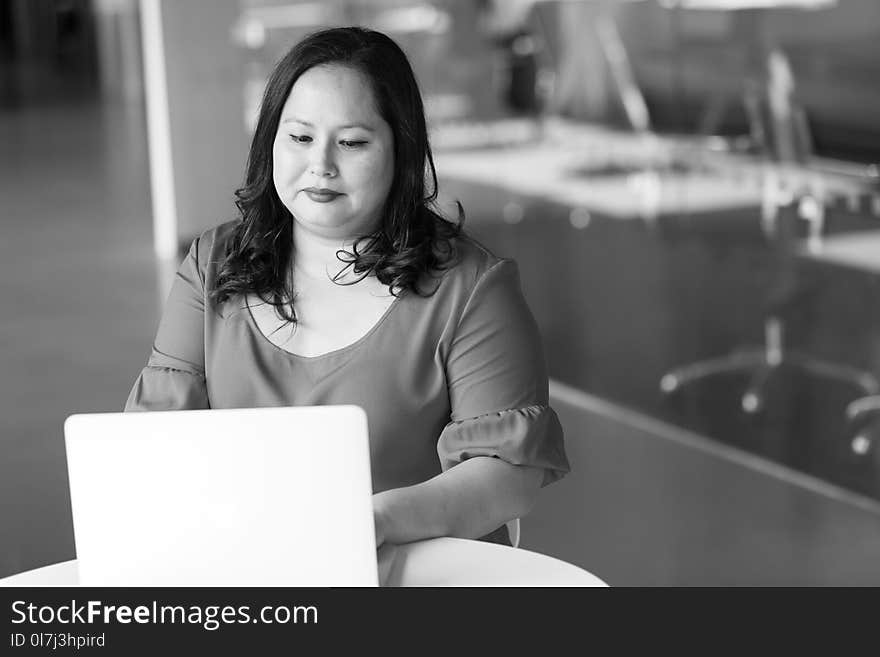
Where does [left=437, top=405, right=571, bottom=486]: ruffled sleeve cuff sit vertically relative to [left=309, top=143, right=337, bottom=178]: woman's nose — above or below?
below

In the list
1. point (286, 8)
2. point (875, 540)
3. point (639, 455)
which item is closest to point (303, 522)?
point (875, 540)

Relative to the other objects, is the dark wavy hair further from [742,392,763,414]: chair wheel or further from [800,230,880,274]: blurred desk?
[800,230,880,274]: blurred desk

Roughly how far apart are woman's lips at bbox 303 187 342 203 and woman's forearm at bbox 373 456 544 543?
1.31 feet

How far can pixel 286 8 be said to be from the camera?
757cm

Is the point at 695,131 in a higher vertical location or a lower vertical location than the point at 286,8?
lower

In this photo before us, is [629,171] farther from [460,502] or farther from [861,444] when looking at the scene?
[460,502]

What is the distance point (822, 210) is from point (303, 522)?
380cm

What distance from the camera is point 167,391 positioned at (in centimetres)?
203

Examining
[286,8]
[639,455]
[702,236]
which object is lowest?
[639,455]

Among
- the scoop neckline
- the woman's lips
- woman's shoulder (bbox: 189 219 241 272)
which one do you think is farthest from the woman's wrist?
woman's shoulder (bbox: 189 219 241 272)

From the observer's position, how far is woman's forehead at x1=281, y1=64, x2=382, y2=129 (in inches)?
75.0

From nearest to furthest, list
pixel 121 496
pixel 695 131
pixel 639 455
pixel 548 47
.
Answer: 1. pixel 121 496
2. pixel 639 455
3. pixel 695 131
4. pixel 548 47

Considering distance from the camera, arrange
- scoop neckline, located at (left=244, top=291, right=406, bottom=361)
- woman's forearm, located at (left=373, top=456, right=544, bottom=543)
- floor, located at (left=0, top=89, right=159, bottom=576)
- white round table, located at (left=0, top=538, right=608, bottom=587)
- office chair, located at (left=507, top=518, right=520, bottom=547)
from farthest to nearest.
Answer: floor, located at (left=0, top=89, right=159, bottom=576) → office chair, located at (left=507, top=518, right=520, bottom=547) → scoop neckline, located at (left=244, top=291, right=406, bottom=361) → woman's forearm, located at (left=373, top=456, right=544, bottom=543) → white round table, located at (left=0, top=538, right=608, bottom=587)
